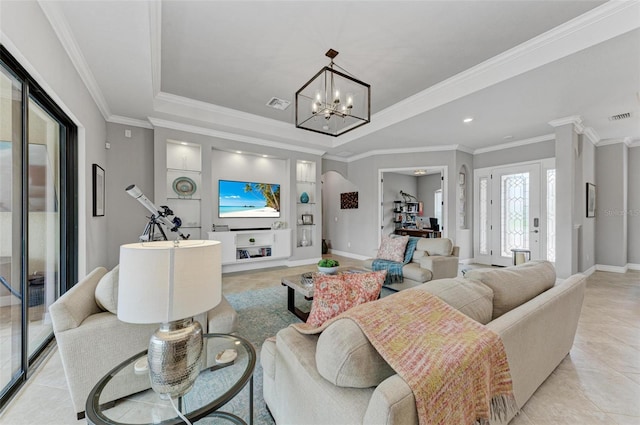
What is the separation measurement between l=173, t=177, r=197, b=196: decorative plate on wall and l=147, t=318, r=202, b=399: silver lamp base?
162 inches

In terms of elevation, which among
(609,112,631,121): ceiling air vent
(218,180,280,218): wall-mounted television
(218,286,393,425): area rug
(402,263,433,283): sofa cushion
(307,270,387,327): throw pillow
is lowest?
(218,286,393,425): area rug

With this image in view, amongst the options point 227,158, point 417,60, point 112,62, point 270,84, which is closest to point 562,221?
point 417,60

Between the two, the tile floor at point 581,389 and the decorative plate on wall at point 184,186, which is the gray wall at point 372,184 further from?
the decorative plate on wall at point 184,186

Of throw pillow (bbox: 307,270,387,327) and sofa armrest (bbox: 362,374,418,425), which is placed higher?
throw pillow (bbox: 307,270,387,327)

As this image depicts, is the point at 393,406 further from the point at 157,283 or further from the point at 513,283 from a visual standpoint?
the point at 513,283

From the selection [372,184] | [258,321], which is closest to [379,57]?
[258,321]

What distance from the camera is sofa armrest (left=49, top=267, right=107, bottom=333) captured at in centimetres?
139

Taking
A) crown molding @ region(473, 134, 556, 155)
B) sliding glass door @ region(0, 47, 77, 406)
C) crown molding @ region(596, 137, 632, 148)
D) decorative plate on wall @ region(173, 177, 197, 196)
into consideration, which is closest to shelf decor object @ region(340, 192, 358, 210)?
crown molding @ region(473, 134, 556, 155)

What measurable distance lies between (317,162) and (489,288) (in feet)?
16.9

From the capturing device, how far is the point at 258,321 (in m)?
2.80

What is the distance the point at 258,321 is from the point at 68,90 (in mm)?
2858

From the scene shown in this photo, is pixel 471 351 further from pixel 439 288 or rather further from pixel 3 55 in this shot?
pixel 3 55

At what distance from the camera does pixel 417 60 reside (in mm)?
3057

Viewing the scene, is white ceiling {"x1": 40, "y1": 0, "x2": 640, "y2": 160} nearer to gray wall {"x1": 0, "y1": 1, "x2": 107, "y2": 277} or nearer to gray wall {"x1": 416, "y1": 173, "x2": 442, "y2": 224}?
gray wall {"x1": 0, "y1": 1, "x2": 107, "y2": 277}
